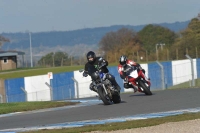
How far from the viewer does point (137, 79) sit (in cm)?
2147

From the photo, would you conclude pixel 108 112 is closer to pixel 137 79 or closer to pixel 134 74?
pixel 137 79

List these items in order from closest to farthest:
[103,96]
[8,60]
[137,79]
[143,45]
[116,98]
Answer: [103,96]
[116,98]
[137,79]
[8,60]
[143,45]

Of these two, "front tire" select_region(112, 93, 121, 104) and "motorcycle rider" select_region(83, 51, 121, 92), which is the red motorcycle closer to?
"front tire" select_region(112, 93, 121, 104)

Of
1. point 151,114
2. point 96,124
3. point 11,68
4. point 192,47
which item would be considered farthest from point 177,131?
point 11,68

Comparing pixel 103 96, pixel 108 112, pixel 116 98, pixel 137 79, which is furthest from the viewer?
pixel 137 79

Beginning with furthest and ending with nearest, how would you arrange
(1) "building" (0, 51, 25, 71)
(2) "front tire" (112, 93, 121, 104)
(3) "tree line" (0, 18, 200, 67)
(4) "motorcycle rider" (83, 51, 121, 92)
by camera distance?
(1) "building" (0, 51, 25, 71), (3) "tree line" (0, 18, 200, 67), (2) "front tire" (112, 93, 121, 104), (4) "motorcycle rider" (83, 51, 121, 92)

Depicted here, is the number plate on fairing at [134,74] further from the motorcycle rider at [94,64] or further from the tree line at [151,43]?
the tree line at [151,43]

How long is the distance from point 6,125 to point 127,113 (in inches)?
126

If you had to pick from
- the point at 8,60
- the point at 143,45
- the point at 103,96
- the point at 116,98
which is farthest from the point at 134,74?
the point at 143,45

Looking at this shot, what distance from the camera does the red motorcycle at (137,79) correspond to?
21414mm

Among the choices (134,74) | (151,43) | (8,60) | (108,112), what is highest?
(151,43)

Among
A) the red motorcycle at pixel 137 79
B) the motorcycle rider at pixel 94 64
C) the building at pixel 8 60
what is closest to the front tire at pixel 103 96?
the motorcycle rider at pixel 94 64

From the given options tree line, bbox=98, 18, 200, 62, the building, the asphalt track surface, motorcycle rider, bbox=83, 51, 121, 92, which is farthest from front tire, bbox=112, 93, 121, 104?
the building

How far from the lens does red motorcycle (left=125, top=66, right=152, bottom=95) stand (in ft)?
70.3
